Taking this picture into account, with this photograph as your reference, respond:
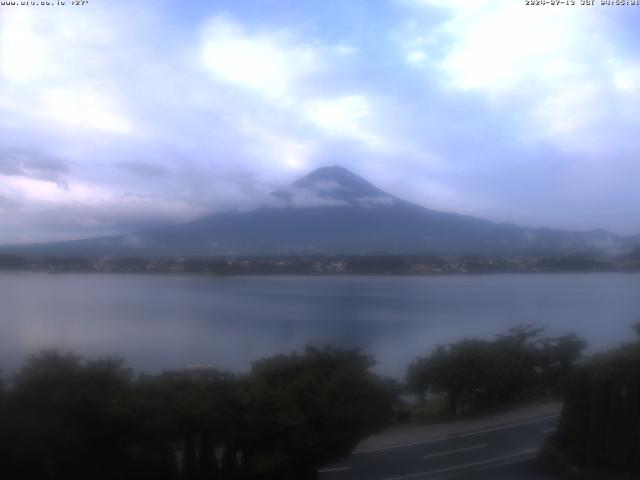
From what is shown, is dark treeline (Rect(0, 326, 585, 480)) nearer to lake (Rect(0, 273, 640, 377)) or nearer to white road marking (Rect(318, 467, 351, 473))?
white road marking (Rect(318, 467, 351, 473))

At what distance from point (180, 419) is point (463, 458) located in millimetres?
3517

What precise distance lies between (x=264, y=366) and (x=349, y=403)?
3.93 feet

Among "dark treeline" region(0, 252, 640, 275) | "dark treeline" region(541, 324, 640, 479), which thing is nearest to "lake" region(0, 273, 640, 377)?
"dark treeline" region(0, 252, 640, 275)

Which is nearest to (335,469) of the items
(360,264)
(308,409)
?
(308,409)

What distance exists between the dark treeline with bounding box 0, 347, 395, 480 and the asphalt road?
43 centimetres

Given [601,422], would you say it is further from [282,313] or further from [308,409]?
[282,313]

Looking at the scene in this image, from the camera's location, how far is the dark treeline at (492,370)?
10.9m

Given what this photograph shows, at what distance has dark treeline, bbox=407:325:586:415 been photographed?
1088 centimetres

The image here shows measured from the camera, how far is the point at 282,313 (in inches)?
545

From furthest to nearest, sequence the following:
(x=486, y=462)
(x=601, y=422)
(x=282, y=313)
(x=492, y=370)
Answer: (x=282, y=313)
(x=492, y=370)
(x=601, y=422)
(x=486, y=462)

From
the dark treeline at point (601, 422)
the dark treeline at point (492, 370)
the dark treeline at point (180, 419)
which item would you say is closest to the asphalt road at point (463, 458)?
the dark treeline at point (601, 422)

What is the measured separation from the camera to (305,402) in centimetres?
871

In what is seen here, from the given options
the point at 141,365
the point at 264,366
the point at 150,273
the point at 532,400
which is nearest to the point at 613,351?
the point at 532,400

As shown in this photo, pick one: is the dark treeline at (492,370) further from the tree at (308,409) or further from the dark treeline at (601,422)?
the tree at (308,409)
